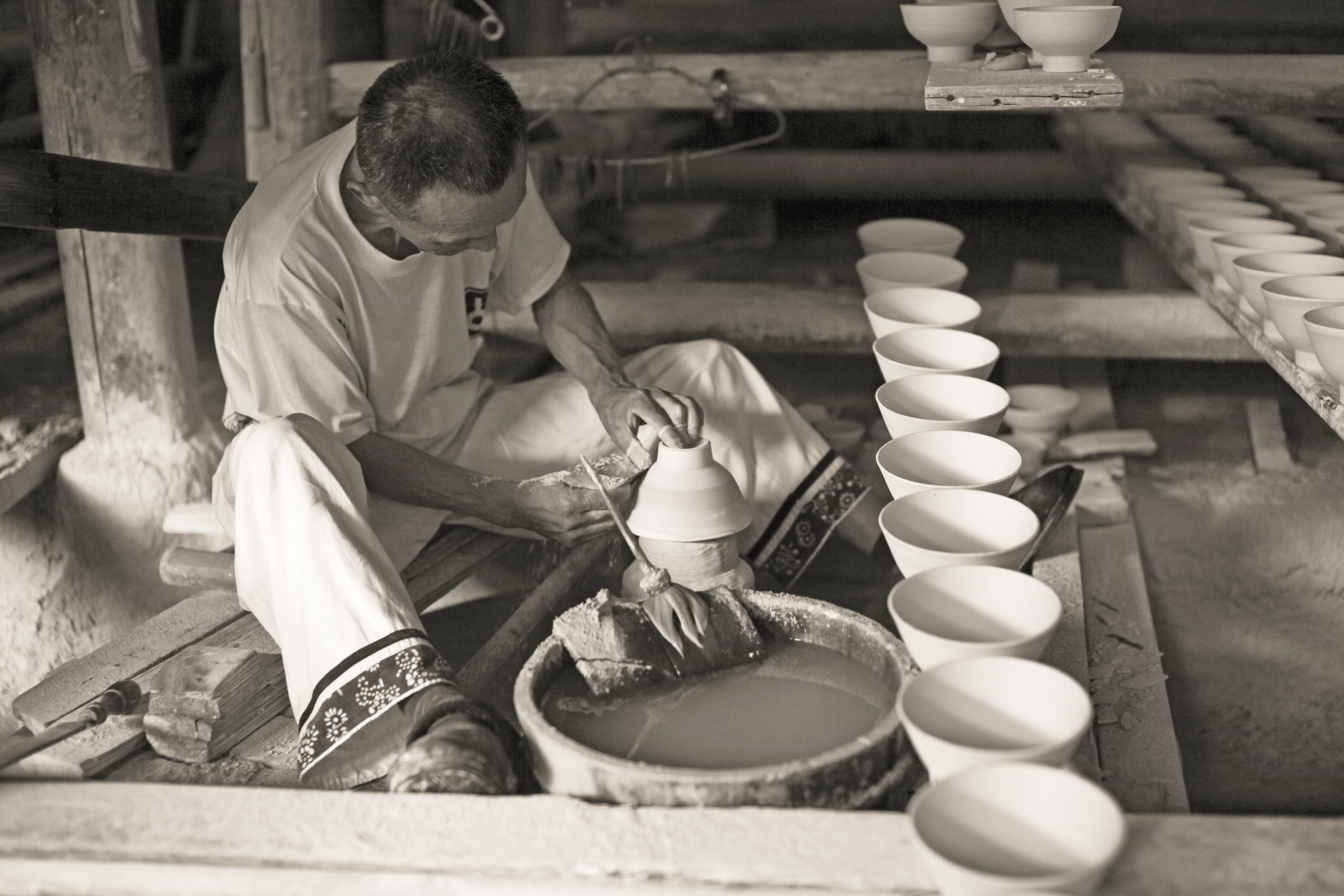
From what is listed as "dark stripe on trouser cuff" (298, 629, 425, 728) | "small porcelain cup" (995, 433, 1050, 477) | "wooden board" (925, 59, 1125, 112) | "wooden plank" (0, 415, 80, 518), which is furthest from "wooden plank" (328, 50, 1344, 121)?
"dark stripe on trouser cuff" (298, 629, 425, 728)

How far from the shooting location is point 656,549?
8.44ft

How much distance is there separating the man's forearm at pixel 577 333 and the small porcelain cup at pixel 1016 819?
165 centimetres

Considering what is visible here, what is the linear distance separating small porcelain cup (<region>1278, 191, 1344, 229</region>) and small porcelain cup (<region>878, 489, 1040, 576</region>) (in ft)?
5.93

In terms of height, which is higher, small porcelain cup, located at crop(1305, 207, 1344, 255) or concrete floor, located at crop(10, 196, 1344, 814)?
small porcelain cup, located at crop(1305, 207, 1344, 255)

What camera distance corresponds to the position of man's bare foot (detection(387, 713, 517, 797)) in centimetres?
193

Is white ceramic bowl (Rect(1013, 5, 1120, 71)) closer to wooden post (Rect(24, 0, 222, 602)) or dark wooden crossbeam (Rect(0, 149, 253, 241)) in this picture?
dark wooden crossbeam (Rect(0, 149, 253, 241))

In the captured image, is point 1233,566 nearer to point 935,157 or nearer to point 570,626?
point 570,626

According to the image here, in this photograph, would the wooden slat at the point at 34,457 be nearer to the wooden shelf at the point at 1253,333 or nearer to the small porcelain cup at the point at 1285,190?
the wooden shelf at the point at 1253,333

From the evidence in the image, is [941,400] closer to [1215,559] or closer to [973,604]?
[973,604]

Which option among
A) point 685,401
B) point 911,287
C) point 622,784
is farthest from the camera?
point 911,287

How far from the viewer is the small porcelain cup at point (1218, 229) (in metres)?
3.42

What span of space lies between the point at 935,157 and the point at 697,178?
1.22 m

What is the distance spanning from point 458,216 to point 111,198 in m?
1.03

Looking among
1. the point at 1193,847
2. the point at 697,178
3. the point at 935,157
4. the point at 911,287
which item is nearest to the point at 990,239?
the point at 935,157
